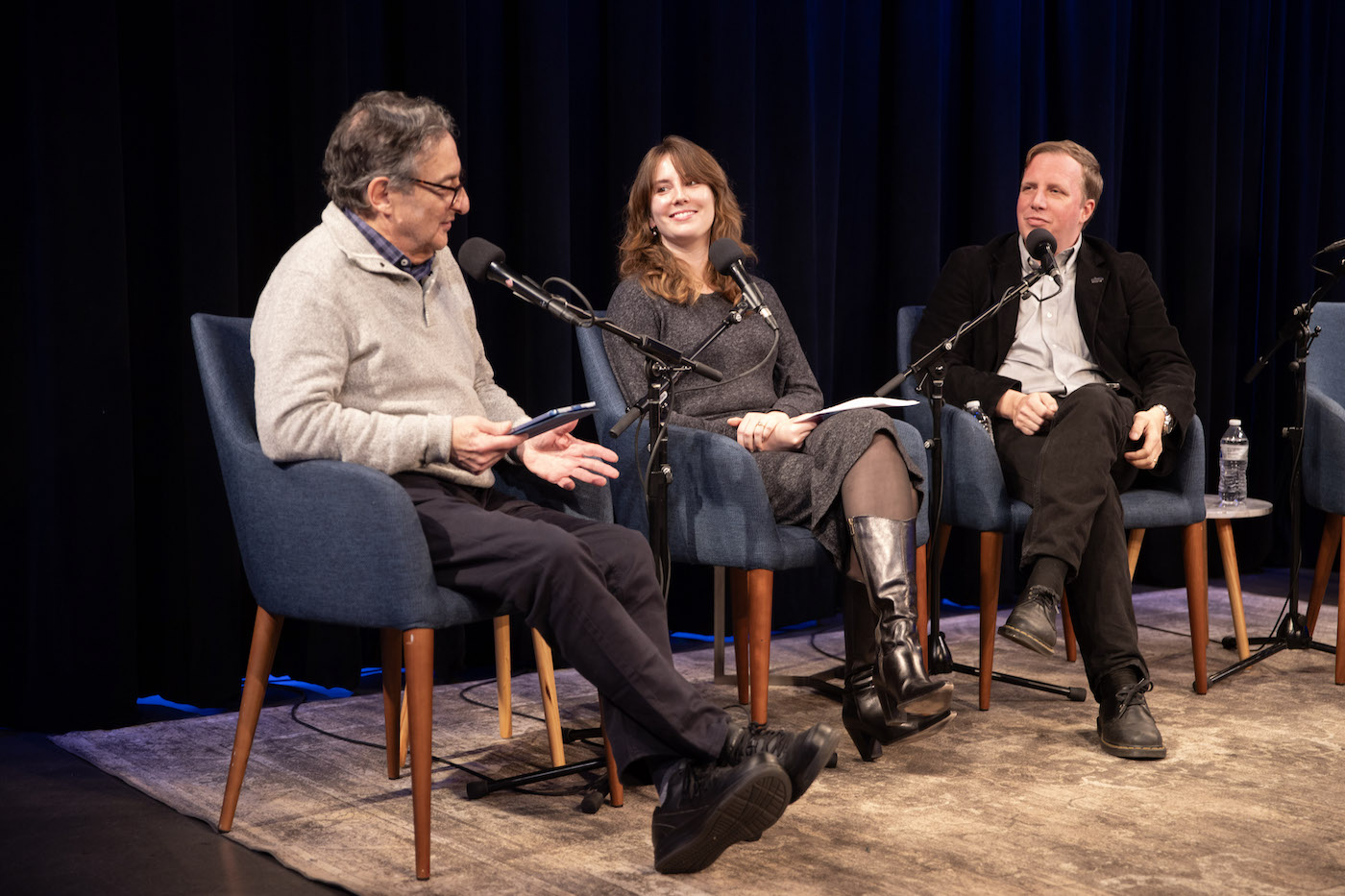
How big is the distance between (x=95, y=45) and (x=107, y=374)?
73 centimetres

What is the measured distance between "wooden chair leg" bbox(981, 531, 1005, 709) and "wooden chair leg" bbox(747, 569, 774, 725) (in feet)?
2.06

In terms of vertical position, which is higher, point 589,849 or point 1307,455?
point 1307,455

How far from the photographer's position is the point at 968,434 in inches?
124

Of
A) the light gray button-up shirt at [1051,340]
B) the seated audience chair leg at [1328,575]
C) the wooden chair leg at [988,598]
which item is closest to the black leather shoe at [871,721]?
the wooden chair leg at [988,598]

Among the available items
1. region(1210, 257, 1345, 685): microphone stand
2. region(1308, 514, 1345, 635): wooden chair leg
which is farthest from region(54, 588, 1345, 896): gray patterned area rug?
region(1308, 514, 1345, 635): wooden chair leg

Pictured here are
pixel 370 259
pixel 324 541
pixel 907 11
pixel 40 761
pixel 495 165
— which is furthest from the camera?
pixel 907 11

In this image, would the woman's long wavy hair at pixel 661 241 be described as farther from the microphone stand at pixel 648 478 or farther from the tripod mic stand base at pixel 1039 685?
the tripod mic stand base at pixel 1039 685

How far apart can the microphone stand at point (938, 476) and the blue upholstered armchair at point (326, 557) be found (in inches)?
42.4

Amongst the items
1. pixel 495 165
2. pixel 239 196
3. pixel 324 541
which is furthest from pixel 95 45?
pixel 324 541

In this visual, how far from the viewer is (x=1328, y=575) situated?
12.2ft

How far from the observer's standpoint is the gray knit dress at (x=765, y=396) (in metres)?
2.73

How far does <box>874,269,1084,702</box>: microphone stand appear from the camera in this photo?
2.87 m

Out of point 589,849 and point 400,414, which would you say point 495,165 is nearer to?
point 400,414

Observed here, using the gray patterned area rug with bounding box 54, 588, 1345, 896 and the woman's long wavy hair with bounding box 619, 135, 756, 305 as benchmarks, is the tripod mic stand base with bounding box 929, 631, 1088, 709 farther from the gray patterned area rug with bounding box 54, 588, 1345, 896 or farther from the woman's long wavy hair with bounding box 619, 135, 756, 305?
the woman's long wavy hair with bounding box 619, 135, 756, 305
